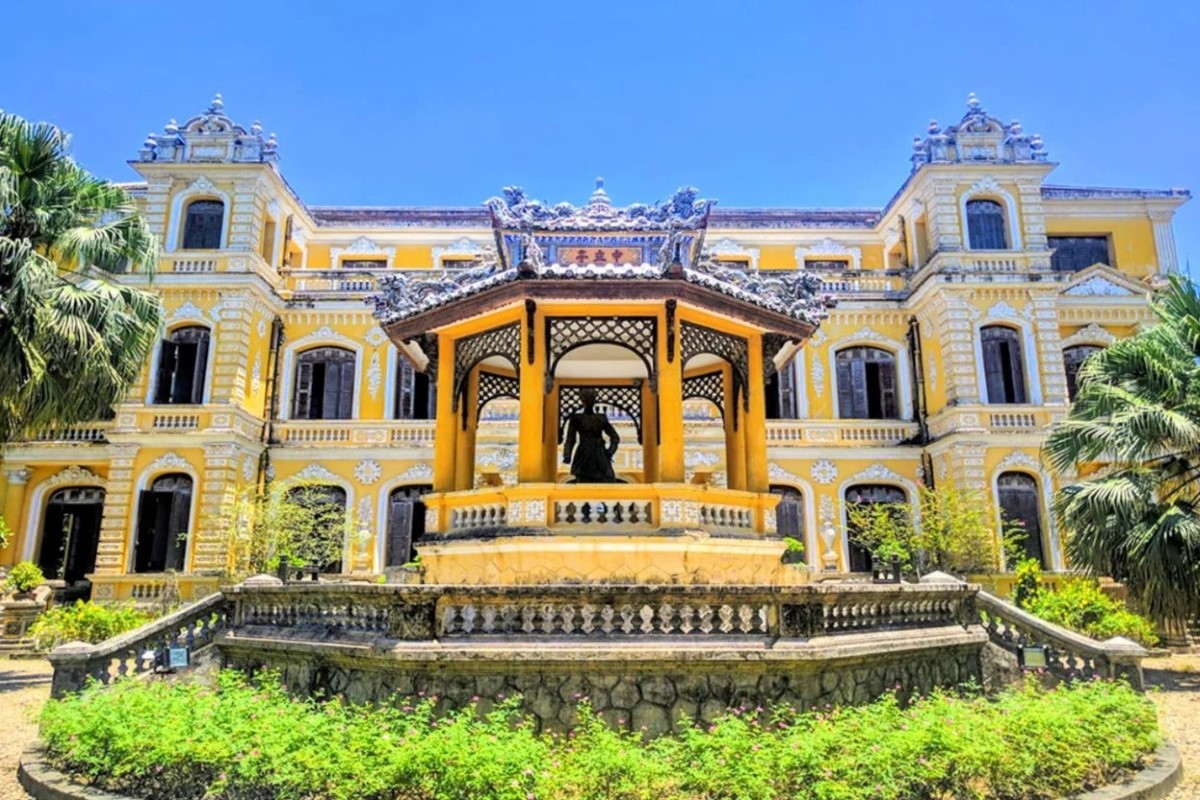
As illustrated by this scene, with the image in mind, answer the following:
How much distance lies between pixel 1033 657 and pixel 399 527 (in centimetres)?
2059

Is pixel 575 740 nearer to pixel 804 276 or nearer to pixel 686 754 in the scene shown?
pixel 686 754

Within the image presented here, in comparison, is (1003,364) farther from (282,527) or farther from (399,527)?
(282,527)

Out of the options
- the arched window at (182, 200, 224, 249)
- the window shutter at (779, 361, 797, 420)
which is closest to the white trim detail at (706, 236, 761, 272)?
the window shutter at (779, 361, 797, 420)

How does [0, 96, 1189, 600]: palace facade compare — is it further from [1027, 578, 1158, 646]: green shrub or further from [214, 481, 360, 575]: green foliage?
[1027, 578, 1158, 646]: green shrub

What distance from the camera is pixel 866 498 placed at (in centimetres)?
2808

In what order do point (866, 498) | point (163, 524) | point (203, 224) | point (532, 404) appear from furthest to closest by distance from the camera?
point (203, 224) → point (866, 498) → point (163, 524) → point (532, 404)

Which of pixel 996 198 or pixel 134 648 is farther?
pixel 996 198

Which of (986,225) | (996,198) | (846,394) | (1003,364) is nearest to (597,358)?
(846,394)

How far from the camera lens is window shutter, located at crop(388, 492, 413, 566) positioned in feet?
90.9

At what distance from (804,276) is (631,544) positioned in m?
5.38

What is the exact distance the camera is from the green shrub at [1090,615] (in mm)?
17000

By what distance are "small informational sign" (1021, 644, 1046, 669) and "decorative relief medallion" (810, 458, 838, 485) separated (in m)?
16.2

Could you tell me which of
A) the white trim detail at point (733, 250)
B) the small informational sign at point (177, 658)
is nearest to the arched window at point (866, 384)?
the white trim detail at point (733, 250)

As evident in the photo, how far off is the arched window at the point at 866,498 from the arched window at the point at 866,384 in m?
2.50
